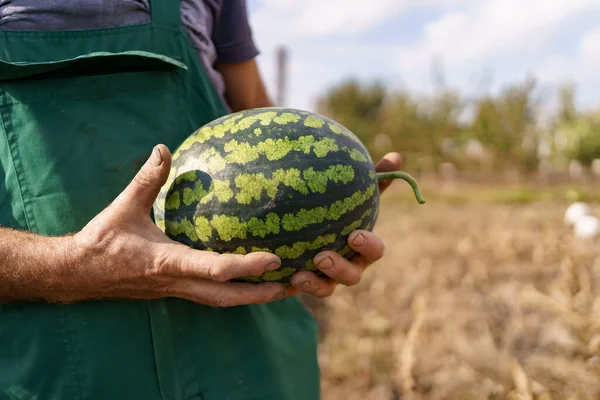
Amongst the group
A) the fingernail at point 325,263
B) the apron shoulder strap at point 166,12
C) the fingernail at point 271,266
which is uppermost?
the apron shoulder strap at point 166,12

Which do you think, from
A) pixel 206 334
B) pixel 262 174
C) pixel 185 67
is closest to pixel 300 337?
pixel 206 334

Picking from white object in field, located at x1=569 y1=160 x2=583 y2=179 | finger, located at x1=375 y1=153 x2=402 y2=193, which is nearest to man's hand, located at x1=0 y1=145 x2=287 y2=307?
finger, located at x1=375 y1=153 x2=402 y2=193

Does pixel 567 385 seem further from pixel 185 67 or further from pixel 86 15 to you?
pixel 86 15

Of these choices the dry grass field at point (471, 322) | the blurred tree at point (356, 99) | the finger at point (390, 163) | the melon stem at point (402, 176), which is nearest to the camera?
the melon stem at point (402, 176)

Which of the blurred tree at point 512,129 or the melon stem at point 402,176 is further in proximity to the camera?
the blurred tree at point 512,129

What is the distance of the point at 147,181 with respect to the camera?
1.45 meters

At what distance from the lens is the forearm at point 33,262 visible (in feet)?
4.91

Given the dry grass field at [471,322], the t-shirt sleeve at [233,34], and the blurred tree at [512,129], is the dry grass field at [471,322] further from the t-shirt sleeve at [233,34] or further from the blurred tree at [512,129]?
the blurred tree at [512,129]

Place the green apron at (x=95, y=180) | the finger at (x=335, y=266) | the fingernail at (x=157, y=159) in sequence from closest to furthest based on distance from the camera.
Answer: the fingernail at (x=157, y=159), the green apron at (x=95, y=180), the finger at (x=335, y=266)

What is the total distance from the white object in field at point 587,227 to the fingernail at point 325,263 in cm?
548

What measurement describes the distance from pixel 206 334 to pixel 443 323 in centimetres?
309

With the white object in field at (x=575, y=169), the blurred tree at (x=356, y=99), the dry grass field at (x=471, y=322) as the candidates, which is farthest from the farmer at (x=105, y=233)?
the blurred tree at (x=356, y=99)

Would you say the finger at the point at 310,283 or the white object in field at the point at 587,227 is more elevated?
the finger at the point at 310,283

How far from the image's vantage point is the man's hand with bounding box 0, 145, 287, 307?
4.85 feet
